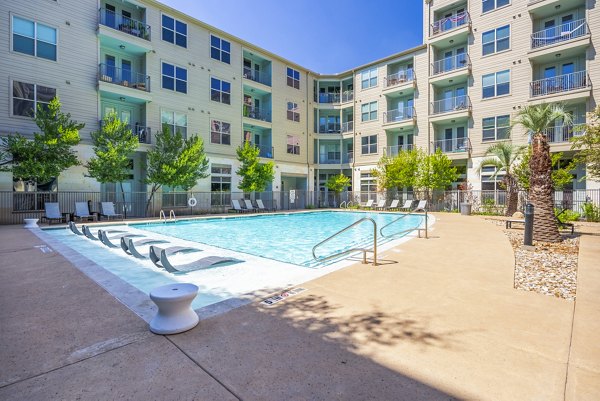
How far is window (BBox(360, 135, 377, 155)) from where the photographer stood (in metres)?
28.1

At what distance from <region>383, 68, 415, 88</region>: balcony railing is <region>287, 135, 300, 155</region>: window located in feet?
30.3

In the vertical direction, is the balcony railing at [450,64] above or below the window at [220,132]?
above

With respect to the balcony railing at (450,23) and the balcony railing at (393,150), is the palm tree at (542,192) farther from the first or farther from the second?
the balcony railing at (450,23)

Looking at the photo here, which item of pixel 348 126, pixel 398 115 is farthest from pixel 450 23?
pixel 348 126

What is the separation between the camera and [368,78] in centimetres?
2853

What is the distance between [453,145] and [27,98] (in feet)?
87.1

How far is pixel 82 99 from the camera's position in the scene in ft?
56.0

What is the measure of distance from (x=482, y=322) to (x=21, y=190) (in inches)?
779

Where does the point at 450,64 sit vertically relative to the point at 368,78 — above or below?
below

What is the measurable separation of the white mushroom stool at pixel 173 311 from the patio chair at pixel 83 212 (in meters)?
14.8

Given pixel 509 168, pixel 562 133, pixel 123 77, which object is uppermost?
pixel 123 77

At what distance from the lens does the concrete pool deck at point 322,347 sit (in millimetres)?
2271

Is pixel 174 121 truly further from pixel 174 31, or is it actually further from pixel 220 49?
pixel 220 49

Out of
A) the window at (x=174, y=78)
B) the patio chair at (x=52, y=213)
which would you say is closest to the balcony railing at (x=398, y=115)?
the window at (x=174, y=78)
